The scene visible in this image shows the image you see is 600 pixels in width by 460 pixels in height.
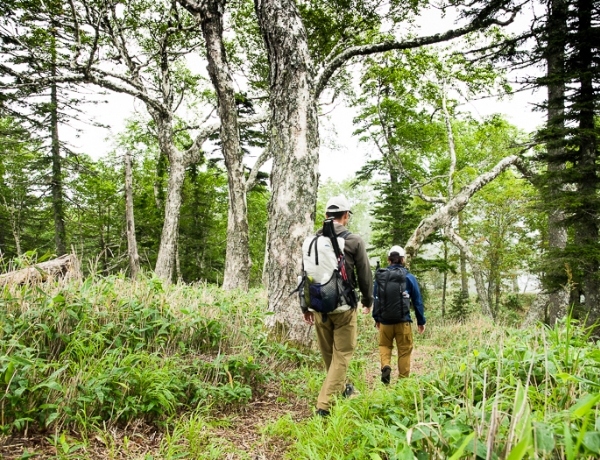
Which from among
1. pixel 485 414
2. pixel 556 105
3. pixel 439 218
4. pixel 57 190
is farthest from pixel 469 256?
pixel 57 190

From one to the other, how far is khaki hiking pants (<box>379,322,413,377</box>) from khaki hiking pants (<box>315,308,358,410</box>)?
1468 millimetres

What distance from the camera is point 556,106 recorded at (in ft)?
24.3

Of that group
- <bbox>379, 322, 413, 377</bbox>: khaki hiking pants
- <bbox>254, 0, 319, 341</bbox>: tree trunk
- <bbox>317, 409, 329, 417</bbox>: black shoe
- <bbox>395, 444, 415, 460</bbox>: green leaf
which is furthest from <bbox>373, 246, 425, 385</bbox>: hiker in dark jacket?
<bbox>395, 444, 415, 460</bbox>: green leaf

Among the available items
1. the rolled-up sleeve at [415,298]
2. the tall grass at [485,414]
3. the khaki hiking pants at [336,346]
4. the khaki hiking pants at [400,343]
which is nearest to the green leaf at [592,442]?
the tall grass at [485,414]

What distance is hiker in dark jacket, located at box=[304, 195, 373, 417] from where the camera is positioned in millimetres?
3504

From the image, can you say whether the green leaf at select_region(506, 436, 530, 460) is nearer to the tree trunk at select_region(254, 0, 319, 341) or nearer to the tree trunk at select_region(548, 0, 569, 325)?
the tree trunk at select_region(254, 0, 319, 341)

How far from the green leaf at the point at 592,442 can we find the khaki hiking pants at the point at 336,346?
8.35ft

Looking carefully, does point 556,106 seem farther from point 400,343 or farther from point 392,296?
point 400,343

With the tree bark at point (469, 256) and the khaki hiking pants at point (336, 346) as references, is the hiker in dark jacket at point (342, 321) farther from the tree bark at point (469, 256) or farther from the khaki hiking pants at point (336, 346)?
the tree bark at point (469, 256)

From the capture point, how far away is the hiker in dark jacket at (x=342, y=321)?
3.50 meters

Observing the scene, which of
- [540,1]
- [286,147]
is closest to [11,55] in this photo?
[286,147]

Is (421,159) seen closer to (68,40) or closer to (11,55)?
(68,40)

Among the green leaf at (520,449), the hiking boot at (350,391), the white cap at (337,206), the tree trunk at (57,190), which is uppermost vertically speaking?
the tree trunk at (57,190)

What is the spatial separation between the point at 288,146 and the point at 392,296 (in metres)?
2.89
